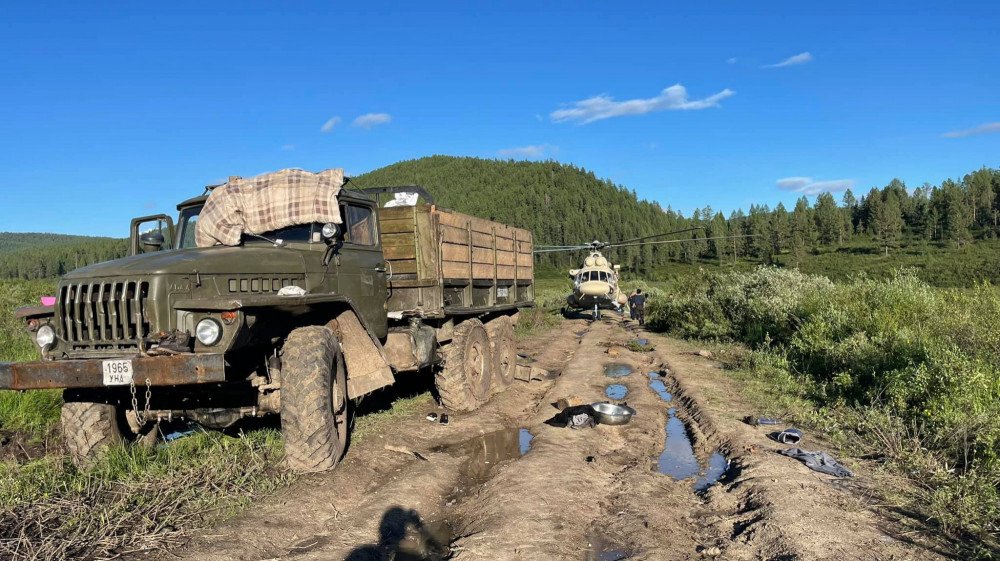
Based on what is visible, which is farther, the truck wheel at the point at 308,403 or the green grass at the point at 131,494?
the truck wheel at the point at 308,403

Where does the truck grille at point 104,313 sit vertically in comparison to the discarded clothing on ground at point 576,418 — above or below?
above

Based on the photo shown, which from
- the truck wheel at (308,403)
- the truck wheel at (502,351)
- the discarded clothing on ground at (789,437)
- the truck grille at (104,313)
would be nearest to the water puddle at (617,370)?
the truck wheel at (502,351)

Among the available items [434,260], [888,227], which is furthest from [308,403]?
[888,227]

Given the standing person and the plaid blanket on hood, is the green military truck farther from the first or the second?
the standing person

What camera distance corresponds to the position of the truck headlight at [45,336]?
16.9ft

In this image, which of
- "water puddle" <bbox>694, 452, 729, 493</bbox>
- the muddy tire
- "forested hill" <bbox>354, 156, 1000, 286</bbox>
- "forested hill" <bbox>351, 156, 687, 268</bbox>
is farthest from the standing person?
"forested hill" <bbox>351, 156, 687, 268</bbox>

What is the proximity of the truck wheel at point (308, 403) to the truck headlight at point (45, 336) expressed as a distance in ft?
5.93

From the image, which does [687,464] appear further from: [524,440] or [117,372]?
[117,372]

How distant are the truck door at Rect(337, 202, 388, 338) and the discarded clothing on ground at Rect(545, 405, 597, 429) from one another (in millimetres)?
2431

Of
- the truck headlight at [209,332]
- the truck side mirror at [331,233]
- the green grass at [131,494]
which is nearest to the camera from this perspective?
the green grass at [131,494]

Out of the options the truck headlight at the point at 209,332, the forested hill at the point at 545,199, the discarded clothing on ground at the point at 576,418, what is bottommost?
the discarded clothing on ground at the point at 576,418

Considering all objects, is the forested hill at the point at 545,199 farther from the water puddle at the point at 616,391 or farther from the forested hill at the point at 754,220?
the water puddle at the point at 616,391

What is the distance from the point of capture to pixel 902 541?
416 cm

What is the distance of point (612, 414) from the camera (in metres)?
7.78
